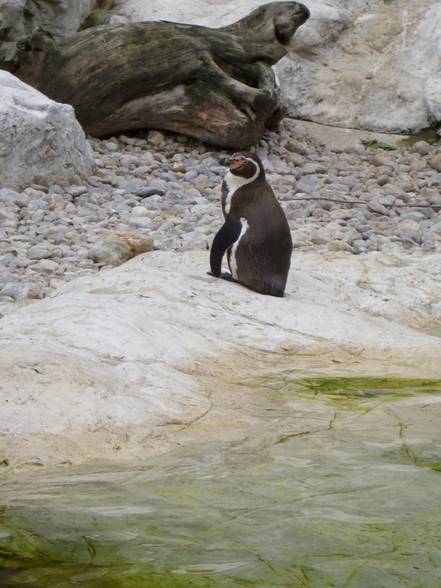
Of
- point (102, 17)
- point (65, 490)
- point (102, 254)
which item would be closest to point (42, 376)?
point (65, 490)

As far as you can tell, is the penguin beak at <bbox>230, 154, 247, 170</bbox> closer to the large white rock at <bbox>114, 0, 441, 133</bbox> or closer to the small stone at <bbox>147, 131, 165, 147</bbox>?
the small stone at <bbox>147, 131, 165, 147</bbox>

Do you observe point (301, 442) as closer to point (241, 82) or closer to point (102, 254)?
point (102, 254)

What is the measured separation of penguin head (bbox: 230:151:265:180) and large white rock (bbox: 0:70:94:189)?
3096 mm

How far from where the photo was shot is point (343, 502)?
11.2 feet

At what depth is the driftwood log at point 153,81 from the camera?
1088cm

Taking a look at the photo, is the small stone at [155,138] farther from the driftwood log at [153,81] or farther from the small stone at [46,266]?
the small stone at [46,266]

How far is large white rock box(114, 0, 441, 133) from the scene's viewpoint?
12695 mm

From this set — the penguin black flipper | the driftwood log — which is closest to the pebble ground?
the driftwood log

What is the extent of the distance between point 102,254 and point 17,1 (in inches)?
202

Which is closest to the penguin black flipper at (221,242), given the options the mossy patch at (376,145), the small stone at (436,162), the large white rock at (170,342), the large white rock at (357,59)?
the large white rock at (170,342)

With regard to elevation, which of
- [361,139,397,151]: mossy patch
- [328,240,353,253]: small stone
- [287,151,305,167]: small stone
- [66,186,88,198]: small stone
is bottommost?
[66,186,88,198]: small stone

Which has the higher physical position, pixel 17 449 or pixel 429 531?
pixel 429 531

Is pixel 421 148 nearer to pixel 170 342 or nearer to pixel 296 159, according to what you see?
pixel 296 159

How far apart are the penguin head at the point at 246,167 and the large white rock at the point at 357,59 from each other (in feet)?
19.3
